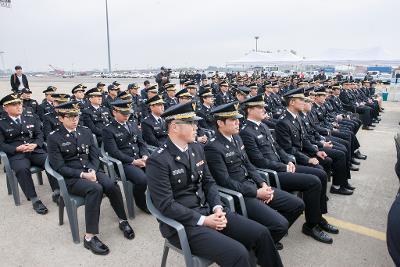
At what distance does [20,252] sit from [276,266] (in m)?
2.38

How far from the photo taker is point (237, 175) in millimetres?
3055

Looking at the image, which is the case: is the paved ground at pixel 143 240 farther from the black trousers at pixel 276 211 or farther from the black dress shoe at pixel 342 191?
the black trousers at pixel 276 211

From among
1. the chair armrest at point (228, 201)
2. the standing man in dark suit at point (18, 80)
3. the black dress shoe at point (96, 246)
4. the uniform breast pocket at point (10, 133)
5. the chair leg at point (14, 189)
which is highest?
the standing man in dark suit at point (18, 80)

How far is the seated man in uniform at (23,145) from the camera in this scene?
393cm

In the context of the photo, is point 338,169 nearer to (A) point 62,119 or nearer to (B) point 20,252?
(A) point 62,119

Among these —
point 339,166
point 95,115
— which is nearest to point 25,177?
point 95,115

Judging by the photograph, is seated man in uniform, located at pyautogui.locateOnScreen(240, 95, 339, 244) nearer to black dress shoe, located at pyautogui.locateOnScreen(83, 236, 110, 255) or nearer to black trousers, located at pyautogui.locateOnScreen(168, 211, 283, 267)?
black trousers, located at pyautogui.locateOnScreen(168, 211, 283, 267)

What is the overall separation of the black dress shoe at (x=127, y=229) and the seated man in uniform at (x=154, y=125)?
5.37 feet

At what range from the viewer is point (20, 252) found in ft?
9.73

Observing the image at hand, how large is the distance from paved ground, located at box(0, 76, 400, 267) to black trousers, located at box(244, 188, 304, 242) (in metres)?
0.37

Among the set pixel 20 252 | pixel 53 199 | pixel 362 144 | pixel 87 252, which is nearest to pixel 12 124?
pixel 53 199

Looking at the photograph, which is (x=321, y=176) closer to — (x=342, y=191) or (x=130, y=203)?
(x=342, y=191)

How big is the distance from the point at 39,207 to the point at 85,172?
3.23ft

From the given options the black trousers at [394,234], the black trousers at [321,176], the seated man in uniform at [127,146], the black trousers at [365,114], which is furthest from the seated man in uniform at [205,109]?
the black trousers at [365,114]
